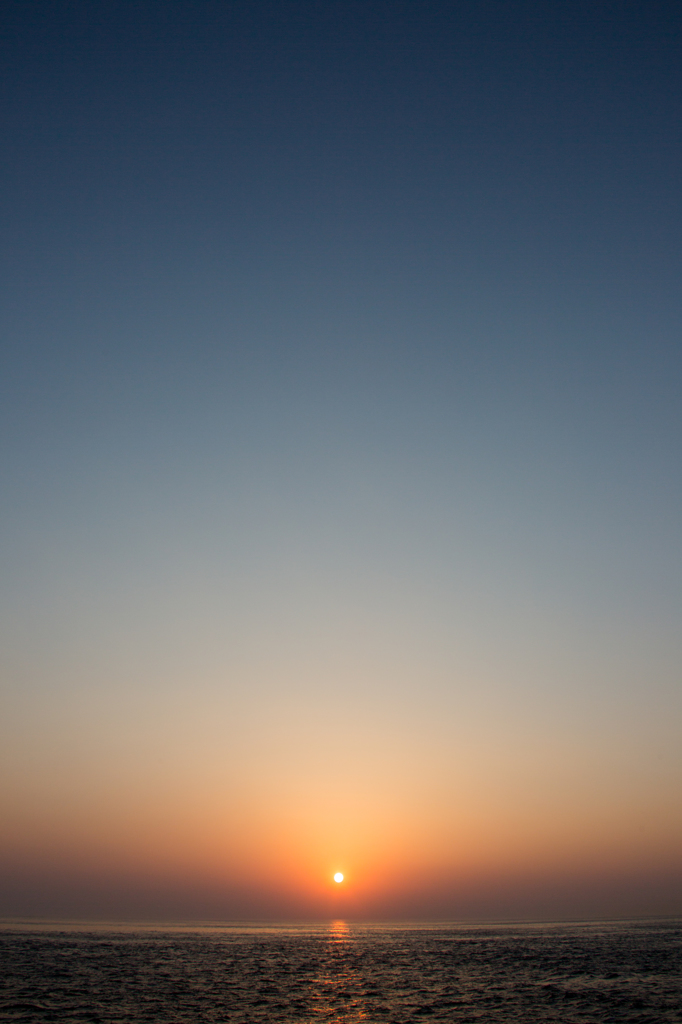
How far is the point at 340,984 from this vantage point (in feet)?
126

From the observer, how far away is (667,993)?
3366 cm

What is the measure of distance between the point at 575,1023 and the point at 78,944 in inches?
2204

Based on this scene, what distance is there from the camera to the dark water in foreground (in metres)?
28.6

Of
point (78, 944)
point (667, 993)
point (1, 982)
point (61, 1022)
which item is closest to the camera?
point (61, 1022)

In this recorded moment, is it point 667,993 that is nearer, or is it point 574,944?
point 667,993

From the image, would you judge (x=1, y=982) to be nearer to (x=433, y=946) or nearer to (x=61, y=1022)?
(x=61, y=1022)

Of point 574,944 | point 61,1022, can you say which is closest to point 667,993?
point 61,1022

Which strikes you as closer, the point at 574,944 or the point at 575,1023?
the point at 575,1023

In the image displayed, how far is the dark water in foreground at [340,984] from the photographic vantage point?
2864 centimetres

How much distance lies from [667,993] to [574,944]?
124 ft

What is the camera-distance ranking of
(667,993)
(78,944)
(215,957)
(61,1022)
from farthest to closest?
(78,944) → (215,957) → (667,993) → (61,1022)

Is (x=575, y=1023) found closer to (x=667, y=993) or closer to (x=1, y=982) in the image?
(x=667, y=993)

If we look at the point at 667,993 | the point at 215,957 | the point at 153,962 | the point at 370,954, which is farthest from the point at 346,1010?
the point at 370,954

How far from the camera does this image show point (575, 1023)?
2661cm
